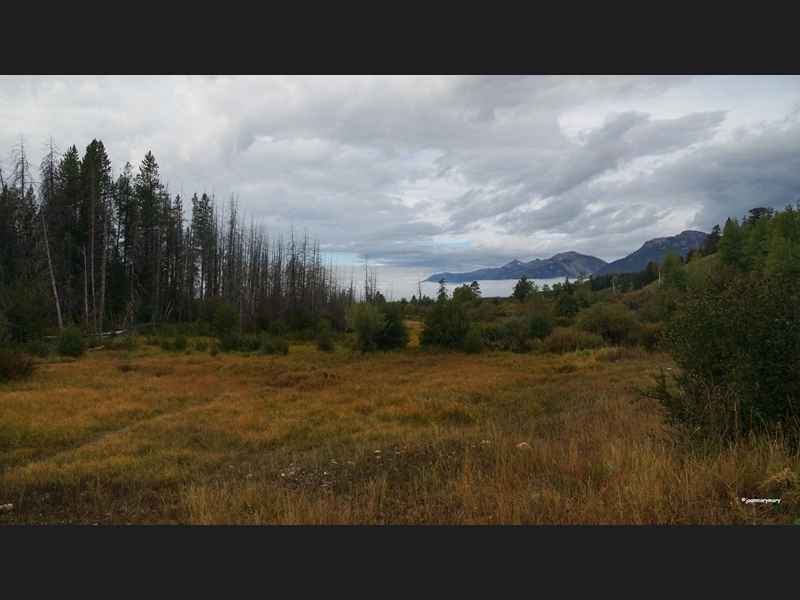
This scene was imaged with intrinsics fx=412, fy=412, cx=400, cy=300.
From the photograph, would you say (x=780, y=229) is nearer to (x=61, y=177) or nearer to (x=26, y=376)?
(x=26, y=376)

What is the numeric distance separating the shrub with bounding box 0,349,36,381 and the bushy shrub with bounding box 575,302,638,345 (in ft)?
103

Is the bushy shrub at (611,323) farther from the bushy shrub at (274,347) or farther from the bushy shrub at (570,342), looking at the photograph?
the bushy shrub at (274,347)

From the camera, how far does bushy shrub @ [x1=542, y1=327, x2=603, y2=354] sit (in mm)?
26906

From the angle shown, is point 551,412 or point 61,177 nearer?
point 551,412

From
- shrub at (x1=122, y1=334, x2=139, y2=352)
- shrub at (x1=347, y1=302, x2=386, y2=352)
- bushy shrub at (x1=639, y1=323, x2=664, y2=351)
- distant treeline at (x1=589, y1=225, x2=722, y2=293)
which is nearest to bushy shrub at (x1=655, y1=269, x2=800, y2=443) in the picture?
shrub at (x1=347, y1=302, x2=386, y2=352)

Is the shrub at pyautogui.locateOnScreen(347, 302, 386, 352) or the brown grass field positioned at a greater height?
the shrub at pyautogui.locateOnScreen(347, 302, 386, 352)

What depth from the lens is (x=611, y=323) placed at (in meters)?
29.7

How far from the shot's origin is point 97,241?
37250 mm

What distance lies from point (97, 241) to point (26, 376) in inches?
1061

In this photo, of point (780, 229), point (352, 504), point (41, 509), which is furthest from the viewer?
point (780, 229)

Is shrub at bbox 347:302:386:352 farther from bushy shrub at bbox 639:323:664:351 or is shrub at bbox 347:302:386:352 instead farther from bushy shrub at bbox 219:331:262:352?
bushy shrub at bbox 639:323:664:351

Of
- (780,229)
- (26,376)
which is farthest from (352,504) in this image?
(780,229)

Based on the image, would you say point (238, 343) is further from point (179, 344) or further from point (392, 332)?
point (392, 332)

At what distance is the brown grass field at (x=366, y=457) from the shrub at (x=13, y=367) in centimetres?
44
